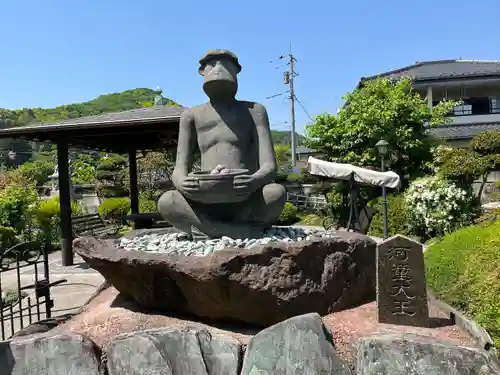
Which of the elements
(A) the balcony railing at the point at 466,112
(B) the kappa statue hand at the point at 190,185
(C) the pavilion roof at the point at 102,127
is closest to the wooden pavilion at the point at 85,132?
(C) the pavilion roof at the point at 102,127

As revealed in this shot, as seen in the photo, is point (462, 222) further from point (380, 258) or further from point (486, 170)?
point (380, 258)

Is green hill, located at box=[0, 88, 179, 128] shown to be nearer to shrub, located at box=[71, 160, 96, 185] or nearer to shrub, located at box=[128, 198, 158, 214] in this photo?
shrub, located at box=[71, 160, 96, 185]

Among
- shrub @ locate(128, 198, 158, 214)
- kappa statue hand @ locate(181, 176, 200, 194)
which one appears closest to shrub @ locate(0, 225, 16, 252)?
shrub @ locate(128, 198, 158, 214)

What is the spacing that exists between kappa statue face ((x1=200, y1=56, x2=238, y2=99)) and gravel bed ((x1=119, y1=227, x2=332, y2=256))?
1.50m

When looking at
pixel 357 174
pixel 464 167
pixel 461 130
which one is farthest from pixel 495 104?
pixel 357 174

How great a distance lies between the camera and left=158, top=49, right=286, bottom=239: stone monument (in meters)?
3.99

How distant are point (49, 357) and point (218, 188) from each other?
6.23 feet

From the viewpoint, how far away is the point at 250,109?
14.6 ft

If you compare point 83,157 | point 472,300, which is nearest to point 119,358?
point 472,300

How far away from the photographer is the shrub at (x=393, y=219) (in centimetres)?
1182

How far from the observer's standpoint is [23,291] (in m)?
7.57

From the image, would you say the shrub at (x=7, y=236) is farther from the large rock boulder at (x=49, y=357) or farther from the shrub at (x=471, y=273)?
the shrub at (x=471, y=273)

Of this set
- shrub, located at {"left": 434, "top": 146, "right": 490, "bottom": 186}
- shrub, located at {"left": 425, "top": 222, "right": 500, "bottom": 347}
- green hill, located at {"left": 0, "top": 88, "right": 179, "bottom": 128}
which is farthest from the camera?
green hill, located at {"left": 0, "top": 88, "right": 179, "bottom": 128}

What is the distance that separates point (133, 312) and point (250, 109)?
231 centimetres
